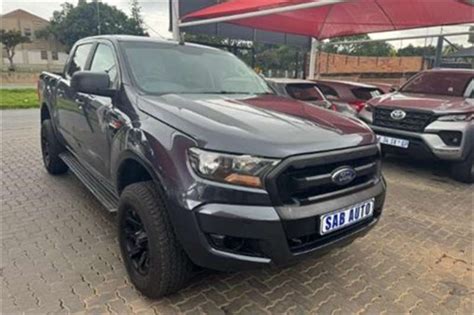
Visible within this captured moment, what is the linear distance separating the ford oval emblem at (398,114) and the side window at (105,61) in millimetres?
4284

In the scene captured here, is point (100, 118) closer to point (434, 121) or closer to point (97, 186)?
point (97, 186)

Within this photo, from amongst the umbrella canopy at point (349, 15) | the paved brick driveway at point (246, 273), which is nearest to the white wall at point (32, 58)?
the umbrella canopy at point (349, 15)

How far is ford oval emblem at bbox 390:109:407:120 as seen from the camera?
18.6ft

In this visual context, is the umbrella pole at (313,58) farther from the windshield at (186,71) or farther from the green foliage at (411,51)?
the green foliage at (411,51)

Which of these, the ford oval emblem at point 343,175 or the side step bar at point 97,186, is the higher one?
the ford oval emblem at point 343,175

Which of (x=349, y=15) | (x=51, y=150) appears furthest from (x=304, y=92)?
(x=349, y=15)

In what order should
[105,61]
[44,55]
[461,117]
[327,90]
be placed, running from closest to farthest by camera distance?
[105,61], [461,117], [327,90], [44,55]

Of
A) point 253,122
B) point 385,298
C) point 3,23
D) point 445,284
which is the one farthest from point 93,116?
point 3,23

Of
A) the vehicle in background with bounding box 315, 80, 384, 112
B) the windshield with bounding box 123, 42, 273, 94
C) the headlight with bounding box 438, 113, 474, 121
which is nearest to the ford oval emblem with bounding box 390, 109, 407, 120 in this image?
the headlight with bounding box 438, 113, 474, 121

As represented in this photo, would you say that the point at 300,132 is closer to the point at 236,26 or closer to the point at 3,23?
the point at 236,26

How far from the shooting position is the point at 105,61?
3420mm

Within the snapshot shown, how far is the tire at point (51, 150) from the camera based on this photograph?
4824 mm

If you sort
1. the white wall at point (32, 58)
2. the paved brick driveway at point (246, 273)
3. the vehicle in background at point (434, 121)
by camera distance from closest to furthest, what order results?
the paved brick driveway at point (246, 273), the vehicle in background at point (434, 121), the white wall at point (32, 58)

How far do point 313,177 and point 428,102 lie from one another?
14.4 ft
